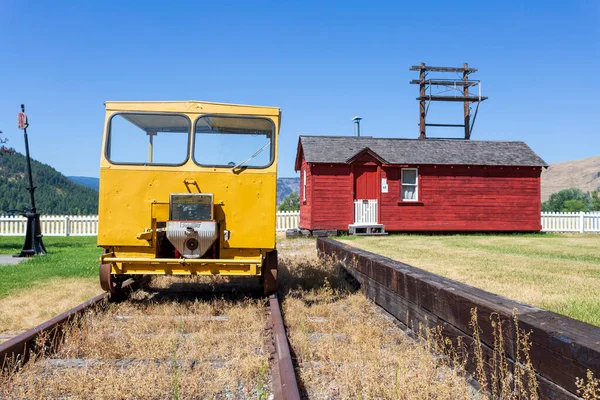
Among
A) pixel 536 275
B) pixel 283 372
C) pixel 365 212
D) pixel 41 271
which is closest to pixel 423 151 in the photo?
pixel 365 212

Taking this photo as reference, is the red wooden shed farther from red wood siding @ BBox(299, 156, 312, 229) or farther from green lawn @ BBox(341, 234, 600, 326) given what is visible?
green lawn @ BBox(341, 234, 600, 326)

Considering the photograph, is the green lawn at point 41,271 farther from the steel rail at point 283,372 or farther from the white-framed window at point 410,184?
the white-framed window at point 410,184

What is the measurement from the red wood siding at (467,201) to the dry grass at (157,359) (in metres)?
17.2

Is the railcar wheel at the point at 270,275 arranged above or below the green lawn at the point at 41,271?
above

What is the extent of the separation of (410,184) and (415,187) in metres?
0.35

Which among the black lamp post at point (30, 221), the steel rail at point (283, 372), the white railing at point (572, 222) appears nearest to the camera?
the steel rail at point (283, 372)

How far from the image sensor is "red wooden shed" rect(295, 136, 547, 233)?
21.9 m

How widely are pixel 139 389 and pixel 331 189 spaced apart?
18963 millimetres

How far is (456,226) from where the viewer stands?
74.7 feet

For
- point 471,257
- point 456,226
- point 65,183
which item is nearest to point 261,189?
point 471,257

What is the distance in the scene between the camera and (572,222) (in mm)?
27312

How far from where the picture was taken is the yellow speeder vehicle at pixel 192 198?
6039 millimetres

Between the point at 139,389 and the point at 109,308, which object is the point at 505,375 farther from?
the point at 109,308

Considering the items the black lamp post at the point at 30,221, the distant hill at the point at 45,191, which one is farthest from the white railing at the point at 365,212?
the distant hill at the point at 45,191
